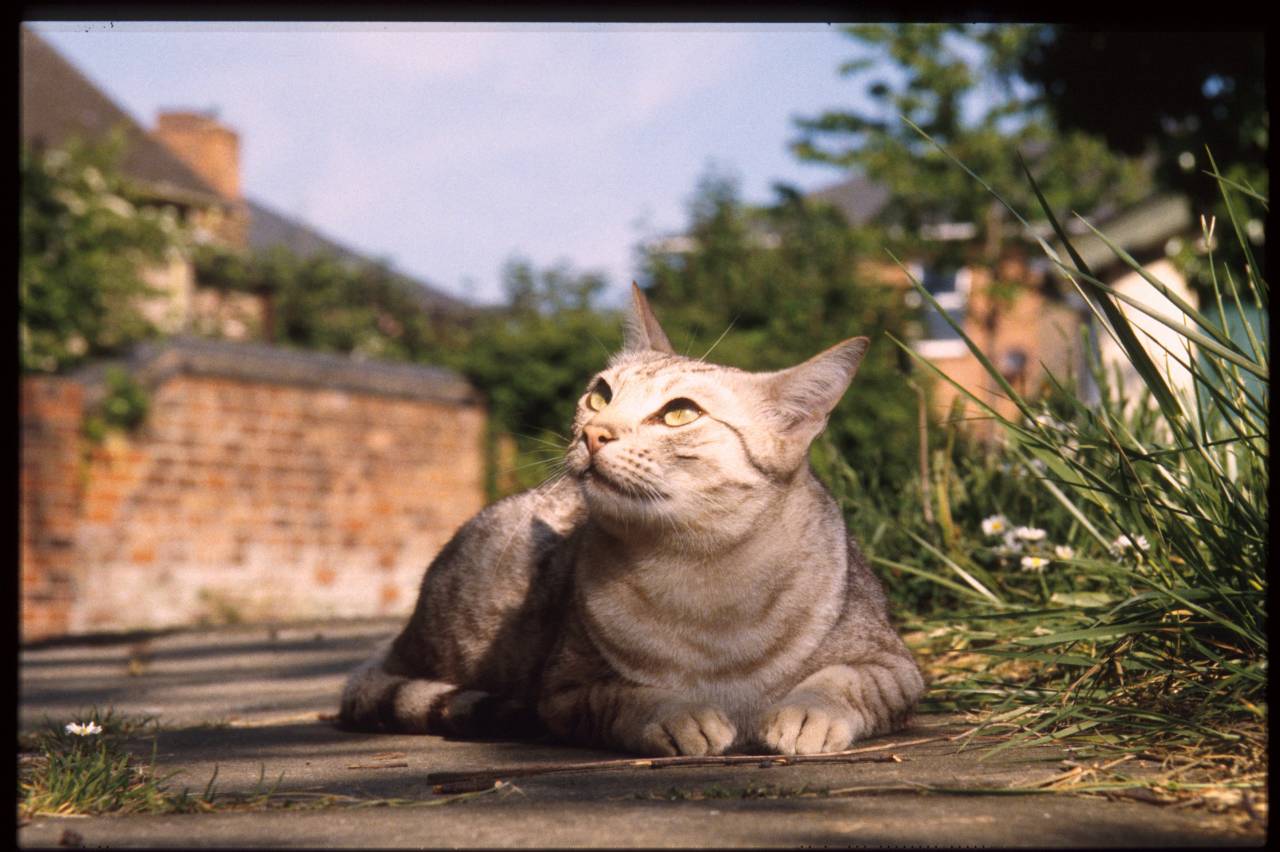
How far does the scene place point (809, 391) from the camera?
10.2 feet

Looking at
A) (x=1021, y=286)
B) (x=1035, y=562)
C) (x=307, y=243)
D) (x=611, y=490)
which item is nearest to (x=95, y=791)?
(x=611, y=490)

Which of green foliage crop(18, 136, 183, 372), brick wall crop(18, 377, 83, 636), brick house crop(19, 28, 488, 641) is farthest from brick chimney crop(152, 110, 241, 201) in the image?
brick wall crop(18, 377, 83, 636)

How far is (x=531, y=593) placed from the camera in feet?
11.7

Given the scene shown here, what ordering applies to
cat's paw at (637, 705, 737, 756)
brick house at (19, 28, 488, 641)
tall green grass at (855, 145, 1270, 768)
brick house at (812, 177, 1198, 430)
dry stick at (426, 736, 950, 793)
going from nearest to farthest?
dry stick at (426, 736, 950, 793)
tall green grass at (855, 145, 1270, 768)
cat's paw at (637, 705, 737, 756)
brick house at (19, 28, 488, 641)
brick house at (812, 177, 1198, 430)

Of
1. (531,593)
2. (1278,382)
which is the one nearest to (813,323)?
(531,593)

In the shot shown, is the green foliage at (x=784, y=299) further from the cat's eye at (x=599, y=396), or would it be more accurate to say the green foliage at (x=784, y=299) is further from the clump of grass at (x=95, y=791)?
the clump of grass at (x=95, y=791)

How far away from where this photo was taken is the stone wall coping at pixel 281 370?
10531 millimetres

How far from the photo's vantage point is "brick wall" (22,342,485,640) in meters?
9.90

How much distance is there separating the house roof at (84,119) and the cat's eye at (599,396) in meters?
18.9

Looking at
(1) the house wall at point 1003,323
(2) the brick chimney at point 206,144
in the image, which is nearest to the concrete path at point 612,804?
(1) the house wall at point 1003,323

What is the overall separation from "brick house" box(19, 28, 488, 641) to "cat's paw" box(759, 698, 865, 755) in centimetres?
847

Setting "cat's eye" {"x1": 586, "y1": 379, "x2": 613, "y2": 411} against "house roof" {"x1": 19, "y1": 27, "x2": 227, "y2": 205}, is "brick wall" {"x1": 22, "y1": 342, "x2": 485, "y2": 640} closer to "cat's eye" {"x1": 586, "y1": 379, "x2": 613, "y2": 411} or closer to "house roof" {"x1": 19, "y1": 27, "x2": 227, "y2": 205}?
"cat's eye" {"x1": 586, "y1": 379, "x2": 613, "y2": 411}

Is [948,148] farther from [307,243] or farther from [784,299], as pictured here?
[307,243]

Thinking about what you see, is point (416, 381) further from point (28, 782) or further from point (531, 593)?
point (28, 782)
